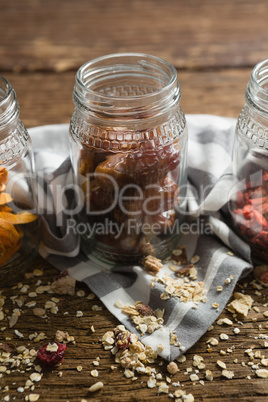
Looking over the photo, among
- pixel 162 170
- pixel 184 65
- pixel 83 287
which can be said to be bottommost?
pixel 83 287

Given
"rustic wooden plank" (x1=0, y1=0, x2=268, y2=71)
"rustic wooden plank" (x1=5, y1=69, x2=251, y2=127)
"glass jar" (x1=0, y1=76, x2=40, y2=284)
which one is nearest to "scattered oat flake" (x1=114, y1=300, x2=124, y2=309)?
"glass jar" (x1=0, y1=76, x2=40, y2=284)

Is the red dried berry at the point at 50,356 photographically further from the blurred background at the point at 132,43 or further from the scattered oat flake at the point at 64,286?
the blurred background at the point at 132,43

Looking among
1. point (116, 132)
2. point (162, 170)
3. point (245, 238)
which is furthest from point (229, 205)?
point (116, 132)

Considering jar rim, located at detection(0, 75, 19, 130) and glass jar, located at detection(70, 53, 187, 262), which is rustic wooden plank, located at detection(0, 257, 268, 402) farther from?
jar rim, located at detection(0, 75, 19, 130)

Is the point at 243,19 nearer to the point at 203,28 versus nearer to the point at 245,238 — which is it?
the point at 203,28

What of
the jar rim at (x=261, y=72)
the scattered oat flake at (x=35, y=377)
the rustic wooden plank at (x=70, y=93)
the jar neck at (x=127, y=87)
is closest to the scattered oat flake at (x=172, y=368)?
the scattered oat flake at (x=35, y=377)

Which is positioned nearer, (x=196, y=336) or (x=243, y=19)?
(x=196, y=336)

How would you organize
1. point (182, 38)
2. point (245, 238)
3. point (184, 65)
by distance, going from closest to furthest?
point (245, 238) < point (184, 65) < point (182, 38)

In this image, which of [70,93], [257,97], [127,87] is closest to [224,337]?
[257,97]
